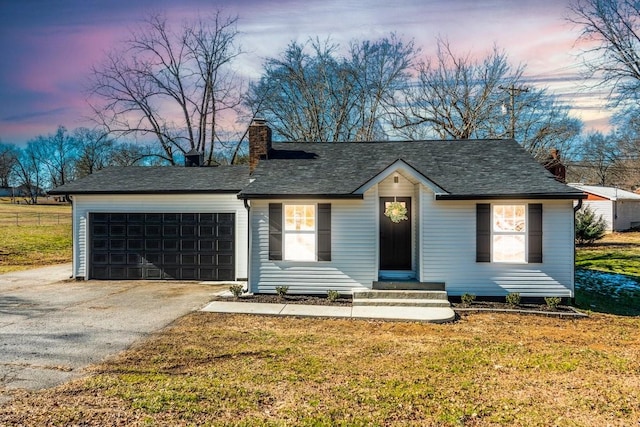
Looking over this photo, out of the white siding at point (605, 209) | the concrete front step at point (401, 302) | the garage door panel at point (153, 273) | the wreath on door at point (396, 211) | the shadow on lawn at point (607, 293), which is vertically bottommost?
the shadow on lawn at point (607, 293)

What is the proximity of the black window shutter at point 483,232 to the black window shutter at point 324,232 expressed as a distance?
3.87 meters

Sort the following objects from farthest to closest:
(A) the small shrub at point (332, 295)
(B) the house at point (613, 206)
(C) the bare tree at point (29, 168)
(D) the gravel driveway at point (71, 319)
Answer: (C) the bare tree at point (29, 168) → (B) the house at point (613, 206) → (A) the small shrub at point (332, 295) → (D) the gravel driveway at point (71, 319)

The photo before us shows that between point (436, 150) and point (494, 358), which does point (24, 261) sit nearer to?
point (436, 150)

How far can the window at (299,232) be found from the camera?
10820mm

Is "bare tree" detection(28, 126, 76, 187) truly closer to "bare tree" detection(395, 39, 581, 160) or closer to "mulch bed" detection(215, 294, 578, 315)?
"bare tree" detection(395, 39, 581, 160)

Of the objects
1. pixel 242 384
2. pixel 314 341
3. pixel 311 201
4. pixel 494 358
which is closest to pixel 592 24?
pixel 311 201

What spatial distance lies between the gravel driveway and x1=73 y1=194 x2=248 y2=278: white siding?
1230mm

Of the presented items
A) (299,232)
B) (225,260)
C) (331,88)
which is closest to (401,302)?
(299,232)

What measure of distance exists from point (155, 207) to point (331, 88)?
733 inches

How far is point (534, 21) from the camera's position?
54.3 ft

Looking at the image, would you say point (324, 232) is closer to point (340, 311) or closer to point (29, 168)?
point (340, 311)

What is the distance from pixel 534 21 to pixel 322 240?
45.1 feet

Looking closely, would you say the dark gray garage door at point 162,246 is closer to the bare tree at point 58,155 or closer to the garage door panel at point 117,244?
the garage door panel at point 117,244

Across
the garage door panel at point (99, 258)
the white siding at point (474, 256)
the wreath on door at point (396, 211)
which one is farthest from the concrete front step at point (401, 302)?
the garage door panel at point (99, 258)
